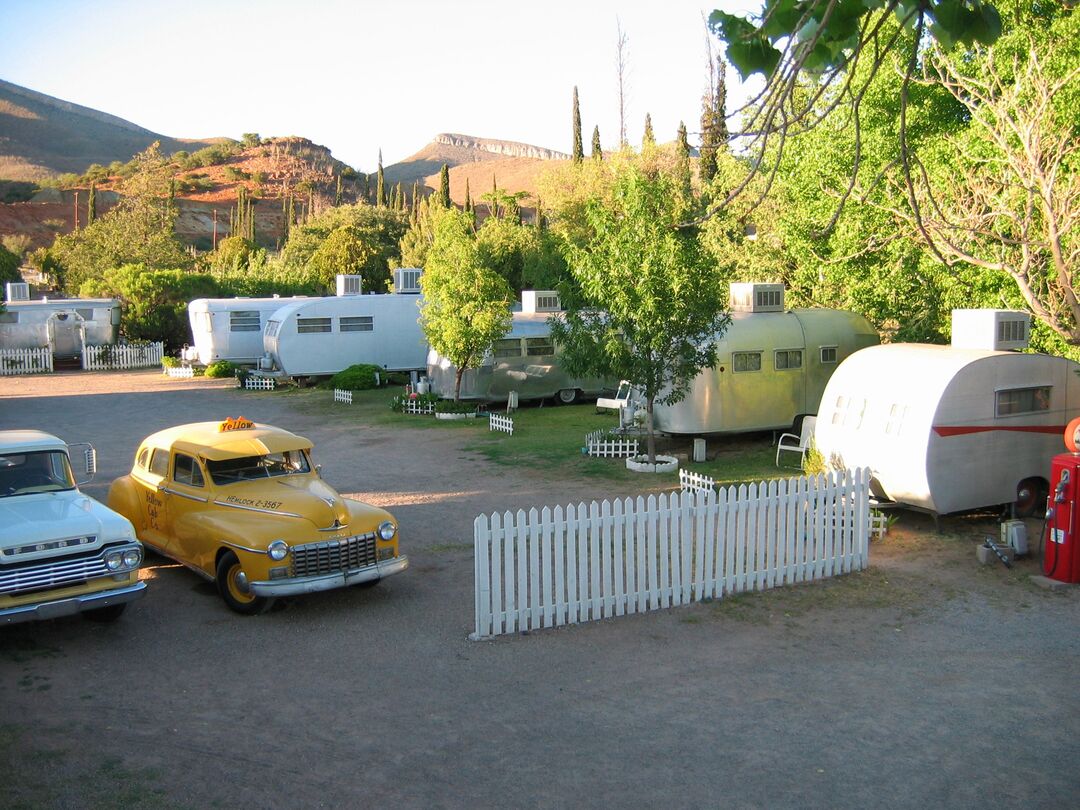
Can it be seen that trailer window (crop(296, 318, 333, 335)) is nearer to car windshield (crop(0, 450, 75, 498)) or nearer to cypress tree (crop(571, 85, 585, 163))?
car windshield (crop(0, 450, 75, 498))

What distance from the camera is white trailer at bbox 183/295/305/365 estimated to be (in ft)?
110

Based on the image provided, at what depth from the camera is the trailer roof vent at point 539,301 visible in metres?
27.1

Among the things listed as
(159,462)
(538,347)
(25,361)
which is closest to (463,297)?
(538,347)

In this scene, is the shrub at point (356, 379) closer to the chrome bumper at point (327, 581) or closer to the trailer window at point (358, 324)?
the trailer window at point (358, 324)

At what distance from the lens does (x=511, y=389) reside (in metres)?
25.4

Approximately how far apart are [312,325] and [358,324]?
4.89 feet

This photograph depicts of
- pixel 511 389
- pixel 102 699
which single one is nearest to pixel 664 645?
pixel 102 699

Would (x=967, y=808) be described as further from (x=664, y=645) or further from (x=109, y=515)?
(x=109, y=515)

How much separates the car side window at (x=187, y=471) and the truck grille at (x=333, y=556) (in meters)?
1.76

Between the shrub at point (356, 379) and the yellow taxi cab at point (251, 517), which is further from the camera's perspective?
the shrub at point (356, 379)

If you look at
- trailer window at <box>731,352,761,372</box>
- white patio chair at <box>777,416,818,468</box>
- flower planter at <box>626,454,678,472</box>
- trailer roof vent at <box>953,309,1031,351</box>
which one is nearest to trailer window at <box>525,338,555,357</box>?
trailer window at <box>731,352,761,372</box>

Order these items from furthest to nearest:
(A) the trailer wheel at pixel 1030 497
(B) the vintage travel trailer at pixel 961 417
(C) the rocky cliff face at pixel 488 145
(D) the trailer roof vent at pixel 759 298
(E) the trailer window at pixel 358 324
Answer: (C) the rocky cliff face at pixel 488 145
(E) the trailer window at pixel 358 324
(D) the trailer roof vent at pixel 759 298
(A) the trailer wheel at pixel 1030 497
(B) the vintage travel trailer at pixel 961 417

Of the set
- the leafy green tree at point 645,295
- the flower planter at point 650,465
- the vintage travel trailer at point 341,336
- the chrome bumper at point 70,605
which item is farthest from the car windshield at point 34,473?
the vintage travel trailer at point 341,336

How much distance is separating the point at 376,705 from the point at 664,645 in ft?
8.98
